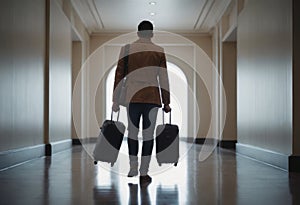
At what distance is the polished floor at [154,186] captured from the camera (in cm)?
361

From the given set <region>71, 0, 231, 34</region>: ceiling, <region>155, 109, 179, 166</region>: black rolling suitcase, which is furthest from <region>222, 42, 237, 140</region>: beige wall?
<region>155, 109, 179, 166</region>: black rolling suitcase

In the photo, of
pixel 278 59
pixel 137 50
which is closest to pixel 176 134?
pixel 137 50

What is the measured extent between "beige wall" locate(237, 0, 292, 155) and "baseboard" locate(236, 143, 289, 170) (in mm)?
82

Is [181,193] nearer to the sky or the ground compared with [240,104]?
nearer to the ground

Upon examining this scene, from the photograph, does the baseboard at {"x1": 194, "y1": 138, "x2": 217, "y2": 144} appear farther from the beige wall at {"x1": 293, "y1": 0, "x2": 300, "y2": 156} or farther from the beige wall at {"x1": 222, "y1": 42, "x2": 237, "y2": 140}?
the beige wall at {"x1": 293, "y1": 0, "x2": 300, "y2": 156}

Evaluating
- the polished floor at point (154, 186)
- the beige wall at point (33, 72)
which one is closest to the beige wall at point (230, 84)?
the beige wall at point (33, 72)

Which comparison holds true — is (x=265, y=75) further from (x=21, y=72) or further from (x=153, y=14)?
(x=153, y=14)

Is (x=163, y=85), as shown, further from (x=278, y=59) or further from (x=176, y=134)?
(x=278, y=59)

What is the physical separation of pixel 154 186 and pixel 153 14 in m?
9.37

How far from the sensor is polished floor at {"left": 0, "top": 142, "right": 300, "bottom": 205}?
11.8 feet

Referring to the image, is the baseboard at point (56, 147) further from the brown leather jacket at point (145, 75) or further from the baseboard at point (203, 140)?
the baseboard at point (203, 140)

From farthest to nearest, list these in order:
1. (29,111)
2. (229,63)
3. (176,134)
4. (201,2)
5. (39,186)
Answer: (229,63) < (201,2) < (29,111) < (176,134) < (39,186)

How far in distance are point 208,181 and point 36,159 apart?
145 inches

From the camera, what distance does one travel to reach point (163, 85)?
4980mm
